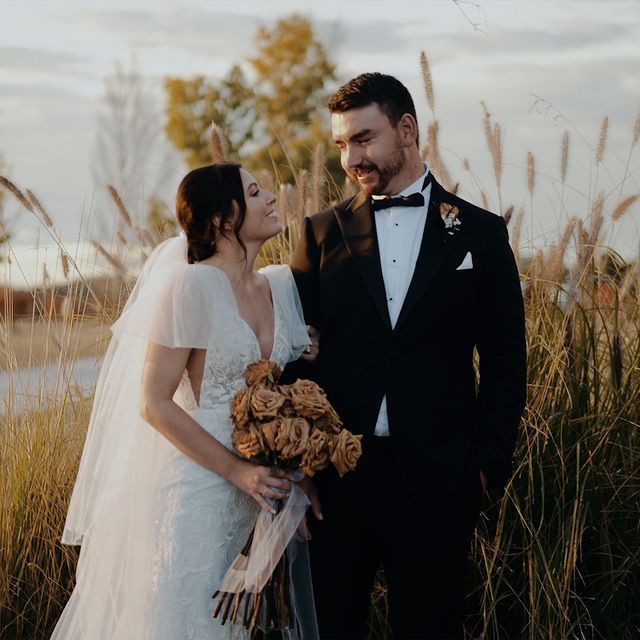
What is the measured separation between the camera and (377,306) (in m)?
3.34

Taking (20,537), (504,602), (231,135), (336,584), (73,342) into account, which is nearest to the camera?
(336,584)

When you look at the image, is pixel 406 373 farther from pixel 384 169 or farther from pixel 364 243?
pixel 384 169

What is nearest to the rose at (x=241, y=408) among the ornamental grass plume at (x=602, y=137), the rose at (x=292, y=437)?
the rose at (x=292, y=437)

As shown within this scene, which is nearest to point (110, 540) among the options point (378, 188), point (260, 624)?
point (260, 624)

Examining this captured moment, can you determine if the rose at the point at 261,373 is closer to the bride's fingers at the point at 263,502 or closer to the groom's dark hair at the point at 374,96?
the bride's fingers at the point at 263,502

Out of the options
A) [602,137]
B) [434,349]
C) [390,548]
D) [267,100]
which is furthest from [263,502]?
[267,100]

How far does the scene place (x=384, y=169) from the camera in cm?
342

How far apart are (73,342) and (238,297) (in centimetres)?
202

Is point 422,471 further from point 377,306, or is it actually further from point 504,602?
point 504,602

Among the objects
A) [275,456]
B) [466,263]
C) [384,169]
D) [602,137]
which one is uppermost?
[602,137]

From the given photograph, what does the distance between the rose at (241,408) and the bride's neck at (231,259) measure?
1.40 ft

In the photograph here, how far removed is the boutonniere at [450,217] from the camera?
345 cm

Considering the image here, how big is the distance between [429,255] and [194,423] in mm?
993

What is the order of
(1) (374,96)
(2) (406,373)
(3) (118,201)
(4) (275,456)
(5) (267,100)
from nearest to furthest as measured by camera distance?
(4) (275,456) < (2) (406,373) < (1) (374,96) < (3) (118,201) < (5) (267,100)
